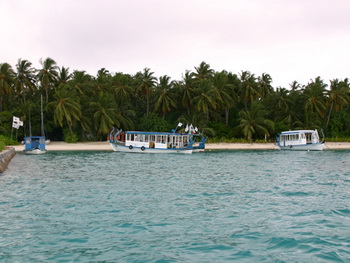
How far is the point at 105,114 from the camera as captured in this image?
58.6 meters

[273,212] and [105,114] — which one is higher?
[105,114]

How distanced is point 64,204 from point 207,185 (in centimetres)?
816

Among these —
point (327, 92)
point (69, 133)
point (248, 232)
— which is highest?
point (327, 92)

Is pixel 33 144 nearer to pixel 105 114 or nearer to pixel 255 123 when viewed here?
pixel 105 114

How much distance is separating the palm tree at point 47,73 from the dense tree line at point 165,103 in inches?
6.6

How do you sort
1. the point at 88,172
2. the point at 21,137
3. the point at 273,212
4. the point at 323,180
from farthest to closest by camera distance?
the point at 21,137 < the point at 88,172 < the point at 323,180 < the point at 273,212

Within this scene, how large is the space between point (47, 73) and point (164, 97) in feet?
69.6

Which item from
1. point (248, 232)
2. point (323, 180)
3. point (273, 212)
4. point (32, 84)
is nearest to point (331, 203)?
point (273, 212)

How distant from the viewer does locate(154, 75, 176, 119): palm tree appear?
65.1 metres

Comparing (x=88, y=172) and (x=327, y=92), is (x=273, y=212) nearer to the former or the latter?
(x=88, y=172)

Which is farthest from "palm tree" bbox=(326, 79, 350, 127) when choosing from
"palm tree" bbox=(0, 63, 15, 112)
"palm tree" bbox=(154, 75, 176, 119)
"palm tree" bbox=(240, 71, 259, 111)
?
"palm tree" bbox=(0, 63, 15, 112)

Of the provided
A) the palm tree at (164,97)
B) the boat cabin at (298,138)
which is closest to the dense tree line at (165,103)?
the palm tree at (164,97)

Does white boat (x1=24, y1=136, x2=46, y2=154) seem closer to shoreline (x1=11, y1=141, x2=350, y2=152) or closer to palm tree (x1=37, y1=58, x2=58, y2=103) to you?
shoreline (x1=11, y1=141, x2=350, y2=152)

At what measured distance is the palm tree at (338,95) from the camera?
6706 cm
